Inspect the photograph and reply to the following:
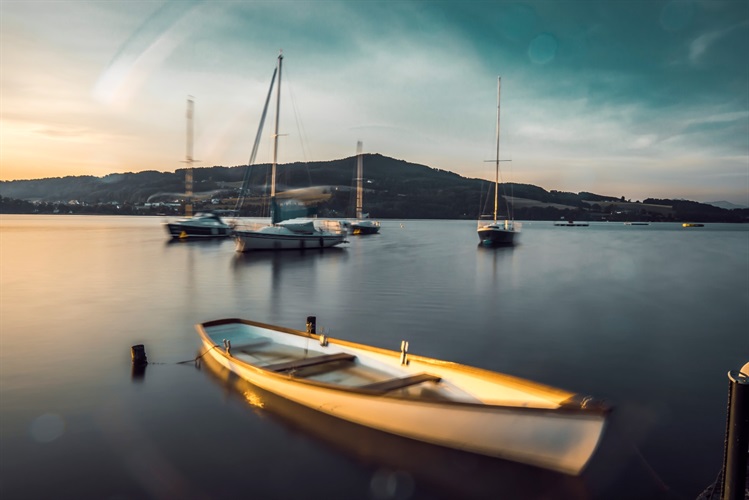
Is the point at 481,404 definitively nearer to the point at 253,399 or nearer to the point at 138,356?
the point at 253,399

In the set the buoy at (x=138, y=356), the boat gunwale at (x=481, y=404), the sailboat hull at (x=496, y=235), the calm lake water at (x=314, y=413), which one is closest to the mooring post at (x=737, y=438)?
the boat gunwale at (x=481, y=404)

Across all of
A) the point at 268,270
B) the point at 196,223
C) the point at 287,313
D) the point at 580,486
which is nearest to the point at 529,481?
the point at 580,486

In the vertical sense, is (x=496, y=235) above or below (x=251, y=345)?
above

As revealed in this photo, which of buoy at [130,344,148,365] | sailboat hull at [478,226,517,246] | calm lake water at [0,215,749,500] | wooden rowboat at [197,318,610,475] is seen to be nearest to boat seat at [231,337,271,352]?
wooden rowboat at [197,318,610,475]

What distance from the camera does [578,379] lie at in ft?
38.8

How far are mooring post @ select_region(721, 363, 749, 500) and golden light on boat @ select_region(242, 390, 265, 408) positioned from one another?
729cm

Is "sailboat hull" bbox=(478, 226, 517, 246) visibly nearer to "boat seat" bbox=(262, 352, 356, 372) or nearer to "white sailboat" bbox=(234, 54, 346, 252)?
"white sailboat" bbox=(234, 54, 346, 252)

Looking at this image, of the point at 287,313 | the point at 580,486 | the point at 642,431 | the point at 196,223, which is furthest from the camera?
the point at 196,223

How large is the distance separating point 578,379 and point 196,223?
62792 mm

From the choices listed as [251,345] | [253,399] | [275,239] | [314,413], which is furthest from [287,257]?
[314,413]

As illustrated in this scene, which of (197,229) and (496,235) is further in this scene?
(197,229)

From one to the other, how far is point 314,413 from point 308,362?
4.11ft

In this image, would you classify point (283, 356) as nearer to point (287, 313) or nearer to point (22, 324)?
point (287, 313)

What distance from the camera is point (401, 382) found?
8344mm
